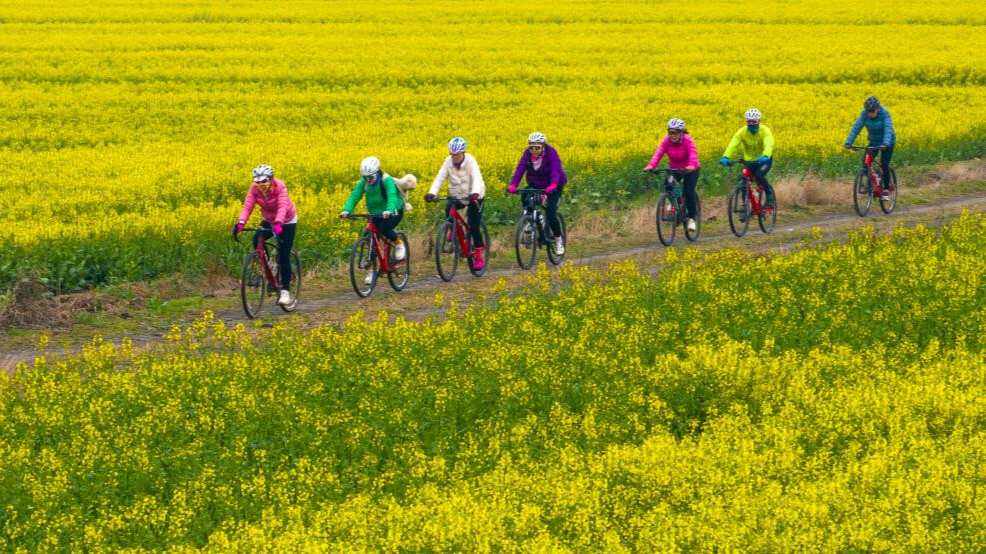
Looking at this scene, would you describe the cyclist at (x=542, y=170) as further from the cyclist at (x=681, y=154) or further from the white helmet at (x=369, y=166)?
the white helmet at (x=369, y=166)

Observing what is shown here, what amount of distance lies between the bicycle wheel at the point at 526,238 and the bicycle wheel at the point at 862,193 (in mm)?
6280

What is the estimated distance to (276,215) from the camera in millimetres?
14586

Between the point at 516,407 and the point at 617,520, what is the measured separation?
8.04 feet

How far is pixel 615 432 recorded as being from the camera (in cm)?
977

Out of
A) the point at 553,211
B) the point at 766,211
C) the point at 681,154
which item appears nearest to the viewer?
the point at 553,211

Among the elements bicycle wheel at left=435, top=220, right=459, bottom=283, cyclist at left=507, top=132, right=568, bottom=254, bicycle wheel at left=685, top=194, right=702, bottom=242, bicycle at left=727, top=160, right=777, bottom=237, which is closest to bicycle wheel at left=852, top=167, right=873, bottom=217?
bicycle at left=727, top=160, right=777, bottom=237

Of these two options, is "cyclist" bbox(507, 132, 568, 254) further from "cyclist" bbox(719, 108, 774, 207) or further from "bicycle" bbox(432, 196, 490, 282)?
"cyclist" bbox(719, 108, 774, 207)

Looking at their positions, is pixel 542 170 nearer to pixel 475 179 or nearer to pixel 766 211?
pixel 475 179

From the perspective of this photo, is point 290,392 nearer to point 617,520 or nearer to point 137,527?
point 137,527

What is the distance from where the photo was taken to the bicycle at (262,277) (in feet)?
47.6

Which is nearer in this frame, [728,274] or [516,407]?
[516,407]

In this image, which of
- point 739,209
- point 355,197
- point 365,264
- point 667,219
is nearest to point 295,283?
point 365,264

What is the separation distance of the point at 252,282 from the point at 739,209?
7.88 metres

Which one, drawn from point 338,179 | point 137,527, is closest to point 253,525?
point 137,527
